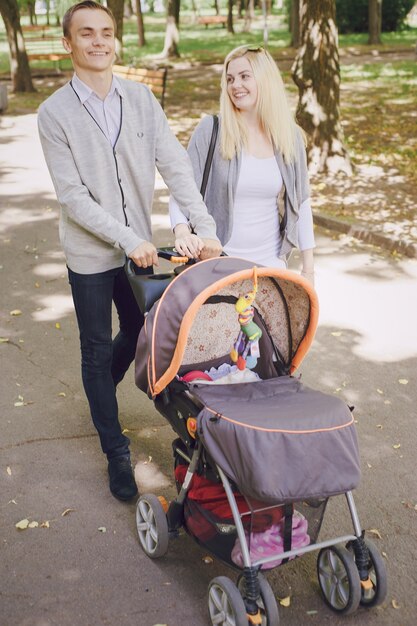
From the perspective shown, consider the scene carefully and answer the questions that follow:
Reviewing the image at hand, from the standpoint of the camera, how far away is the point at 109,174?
12.0ft

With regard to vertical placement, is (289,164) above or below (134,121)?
below

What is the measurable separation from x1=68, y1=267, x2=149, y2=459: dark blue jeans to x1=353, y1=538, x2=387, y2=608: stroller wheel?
58.4 inches

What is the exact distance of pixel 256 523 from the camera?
3.10 metres

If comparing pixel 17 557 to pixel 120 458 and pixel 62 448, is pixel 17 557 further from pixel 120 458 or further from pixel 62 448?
pixel 62 448

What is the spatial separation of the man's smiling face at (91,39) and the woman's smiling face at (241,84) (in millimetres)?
645

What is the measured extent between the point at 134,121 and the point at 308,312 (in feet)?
4.02

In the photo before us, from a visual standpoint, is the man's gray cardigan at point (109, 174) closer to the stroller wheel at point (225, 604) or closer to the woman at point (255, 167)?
the woman at point (255, 167)

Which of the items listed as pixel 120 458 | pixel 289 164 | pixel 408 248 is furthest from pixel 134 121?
pixel 408 248

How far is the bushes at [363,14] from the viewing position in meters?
32.6

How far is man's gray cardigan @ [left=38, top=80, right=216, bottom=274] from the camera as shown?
3.55 m

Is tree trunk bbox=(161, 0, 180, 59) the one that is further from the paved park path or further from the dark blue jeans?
the dark blue jeans

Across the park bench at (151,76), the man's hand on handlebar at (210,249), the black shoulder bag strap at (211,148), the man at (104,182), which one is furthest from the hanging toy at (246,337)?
the park bench at (151,76)

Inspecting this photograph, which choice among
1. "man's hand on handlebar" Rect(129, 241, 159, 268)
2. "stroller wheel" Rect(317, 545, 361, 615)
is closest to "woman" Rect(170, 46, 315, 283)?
"man's hand on handlebar" Rect(129, 241, 159, 268)

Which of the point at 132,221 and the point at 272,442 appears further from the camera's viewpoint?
the point at 132,221
